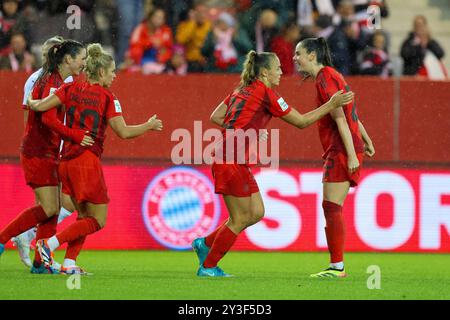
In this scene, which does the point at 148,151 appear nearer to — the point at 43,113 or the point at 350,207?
the point at 350,207

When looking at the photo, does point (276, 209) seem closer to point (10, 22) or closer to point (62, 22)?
point (62, 22)

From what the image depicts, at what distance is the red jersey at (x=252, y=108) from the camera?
8.31 meters

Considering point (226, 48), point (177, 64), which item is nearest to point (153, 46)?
point (177, 64)

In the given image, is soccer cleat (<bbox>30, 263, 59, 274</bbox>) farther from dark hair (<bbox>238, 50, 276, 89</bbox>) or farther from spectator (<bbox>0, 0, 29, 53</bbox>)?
spectator (<bbox>0, 0, 29, 53</bbox>)

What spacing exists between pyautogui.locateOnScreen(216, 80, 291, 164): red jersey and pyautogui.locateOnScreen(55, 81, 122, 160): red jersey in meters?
0.88

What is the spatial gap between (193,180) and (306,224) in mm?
1336

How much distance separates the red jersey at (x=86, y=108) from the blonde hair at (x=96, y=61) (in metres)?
0.08

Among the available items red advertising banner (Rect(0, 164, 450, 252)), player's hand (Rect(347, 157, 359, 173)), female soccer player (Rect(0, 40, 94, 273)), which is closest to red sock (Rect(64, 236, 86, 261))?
female soccer player (Rect(0, 40, 94, 273))

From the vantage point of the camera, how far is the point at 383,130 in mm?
12508

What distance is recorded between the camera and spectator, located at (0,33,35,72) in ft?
41.8

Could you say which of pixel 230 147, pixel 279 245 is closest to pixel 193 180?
pixel 279 245

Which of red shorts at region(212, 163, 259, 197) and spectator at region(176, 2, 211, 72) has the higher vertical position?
spectator at region(176, 2, 211, 72)

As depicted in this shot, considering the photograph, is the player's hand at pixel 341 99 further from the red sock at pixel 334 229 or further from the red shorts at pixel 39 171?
the red shorts at pixel 39 171

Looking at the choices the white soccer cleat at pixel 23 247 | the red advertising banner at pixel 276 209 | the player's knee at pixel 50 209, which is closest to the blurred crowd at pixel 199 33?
the red advertising banner at pixel 276 209
